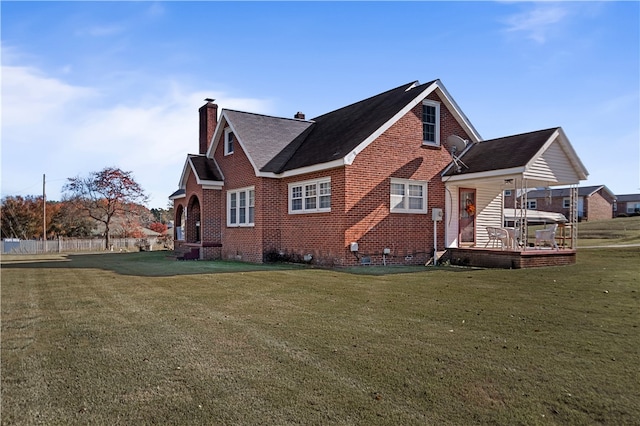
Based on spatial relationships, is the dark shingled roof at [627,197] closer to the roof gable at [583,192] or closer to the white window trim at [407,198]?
Answer: the roof gable at [583,192]

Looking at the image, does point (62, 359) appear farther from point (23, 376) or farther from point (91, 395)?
point (91, 395)

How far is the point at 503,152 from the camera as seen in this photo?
16.5 meters

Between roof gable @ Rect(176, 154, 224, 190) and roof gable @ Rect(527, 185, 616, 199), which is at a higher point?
roof gable @ Rect(527, 185, 616, 199)

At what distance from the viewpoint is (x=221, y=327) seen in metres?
6.77

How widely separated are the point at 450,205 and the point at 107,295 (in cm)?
Result: 1278

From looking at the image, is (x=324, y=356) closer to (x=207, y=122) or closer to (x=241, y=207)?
(x=241, y=207)

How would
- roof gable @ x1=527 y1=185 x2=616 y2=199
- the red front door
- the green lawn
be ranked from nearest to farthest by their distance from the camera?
the green lawn < the red front door < roof gable @ x1=527 y1=185 x2=616 y2=199

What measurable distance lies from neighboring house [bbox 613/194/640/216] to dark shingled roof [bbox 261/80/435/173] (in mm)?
65267

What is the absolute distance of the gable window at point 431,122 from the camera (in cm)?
1786

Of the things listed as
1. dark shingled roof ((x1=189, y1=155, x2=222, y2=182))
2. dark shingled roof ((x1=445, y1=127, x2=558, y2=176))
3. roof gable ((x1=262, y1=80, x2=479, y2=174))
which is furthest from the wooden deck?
dark shingled roof ((x1=189, y1=155, x2=222, y2=182))

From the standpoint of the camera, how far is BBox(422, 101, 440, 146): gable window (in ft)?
58.6

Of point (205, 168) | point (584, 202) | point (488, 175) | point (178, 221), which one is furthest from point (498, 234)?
point (584, 202)

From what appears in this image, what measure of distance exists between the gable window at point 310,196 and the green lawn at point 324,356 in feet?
21.9

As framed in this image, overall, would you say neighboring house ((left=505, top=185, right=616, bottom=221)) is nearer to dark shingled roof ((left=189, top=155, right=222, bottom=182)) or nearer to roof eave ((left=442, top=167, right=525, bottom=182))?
roof eave ((left=442, top=167, right=525, bottom=182))
